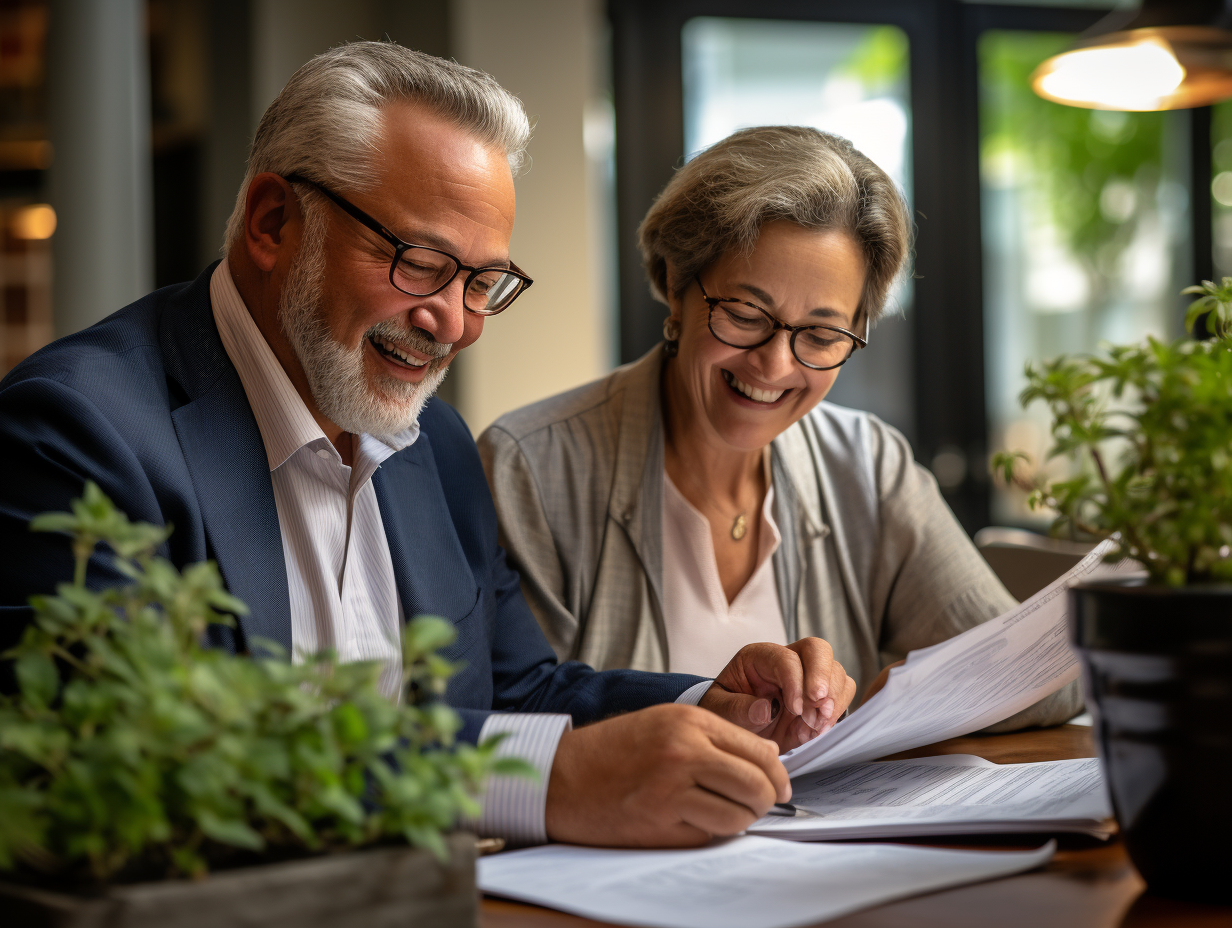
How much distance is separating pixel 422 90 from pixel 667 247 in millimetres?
496

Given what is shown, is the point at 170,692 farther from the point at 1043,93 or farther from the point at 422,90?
the point at 1043,93

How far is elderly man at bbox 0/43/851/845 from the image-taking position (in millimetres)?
1106

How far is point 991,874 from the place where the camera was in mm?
779

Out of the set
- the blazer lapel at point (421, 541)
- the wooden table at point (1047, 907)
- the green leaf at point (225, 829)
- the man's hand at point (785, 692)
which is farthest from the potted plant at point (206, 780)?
the blazer lapel at point (421, 541)

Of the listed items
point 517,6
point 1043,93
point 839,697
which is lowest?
point 839,697

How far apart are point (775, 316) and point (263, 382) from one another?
2.30ft

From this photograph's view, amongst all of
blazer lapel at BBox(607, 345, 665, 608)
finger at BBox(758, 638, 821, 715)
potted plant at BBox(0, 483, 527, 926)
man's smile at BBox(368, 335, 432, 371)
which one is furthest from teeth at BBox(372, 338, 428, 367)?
potted plant at BBox(0, 483, 527, 926)

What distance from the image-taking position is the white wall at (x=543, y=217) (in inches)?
161

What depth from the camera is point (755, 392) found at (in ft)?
5.48

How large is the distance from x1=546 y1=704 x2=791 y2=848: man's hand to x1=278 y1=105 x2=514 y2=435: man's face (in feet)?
1.86

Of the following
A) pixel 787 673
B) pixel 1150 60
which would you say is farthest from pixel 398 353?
pixel 1150 60

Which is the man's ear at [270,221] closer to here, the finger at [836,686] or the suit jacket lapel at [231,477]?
the suit jacket lapel at [231,477]

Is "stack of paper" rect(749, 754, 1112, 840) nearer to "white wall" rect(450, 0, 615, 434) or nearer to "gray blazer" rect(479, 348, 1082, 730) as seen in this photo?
"gray blazer" rect(479, 348, 1082, 730)

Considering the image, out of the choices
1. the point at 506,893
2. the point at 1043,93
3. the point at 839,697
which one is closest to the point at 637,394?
the point at 839,697
